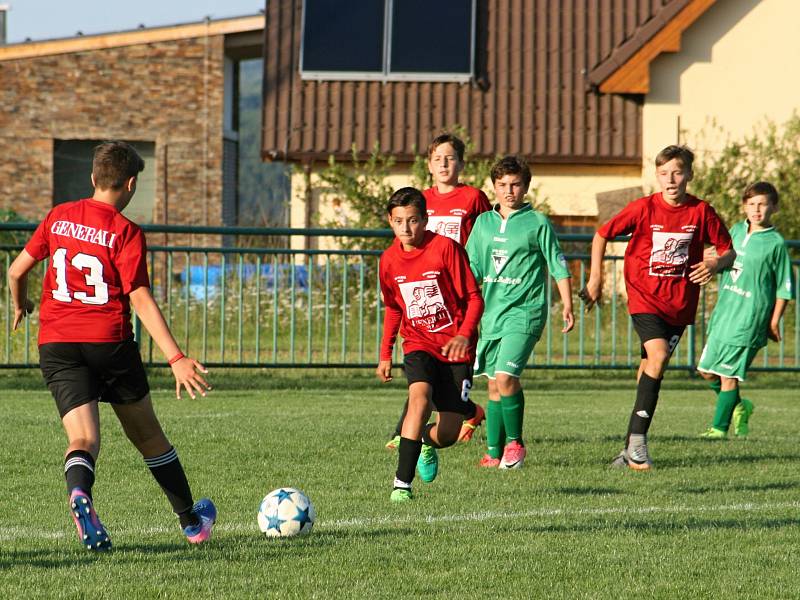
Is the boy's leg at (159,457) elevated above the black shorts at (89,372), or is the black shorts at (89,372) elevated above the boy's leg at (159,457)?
the black shorts at (89,372)

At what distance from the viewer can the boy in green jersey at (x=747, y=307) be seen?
1121cm

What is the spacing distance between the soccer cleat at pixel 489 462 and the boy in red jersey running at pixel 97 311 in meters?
3.19

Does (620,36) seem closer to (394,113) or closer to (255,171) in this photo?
(394,113)

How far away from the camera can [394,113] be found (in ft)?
81.9

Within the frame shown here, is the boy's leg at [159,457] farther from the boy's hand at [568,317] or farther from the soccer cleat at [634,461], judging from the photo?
the soccer cleat at [634,461]

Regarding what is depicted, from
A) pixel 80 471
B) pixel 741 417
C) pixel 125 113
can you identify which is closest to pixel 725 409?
pixel 741 417

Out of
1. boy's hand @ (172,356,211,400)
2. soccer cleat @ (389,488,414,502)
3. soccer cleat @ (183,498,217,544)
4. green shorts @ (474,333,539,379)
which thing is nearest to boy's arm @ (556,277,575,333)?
green shorts @ (474,333,539,379)

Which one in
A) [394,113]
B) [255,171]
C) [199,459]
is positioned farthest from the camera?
[255,171]

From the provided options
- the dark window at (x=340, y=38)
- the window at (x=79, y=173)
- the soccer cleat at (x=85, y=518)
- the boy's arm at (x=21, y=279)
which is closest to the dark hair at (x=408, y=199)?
the boy's arm at (x=21, y=279)

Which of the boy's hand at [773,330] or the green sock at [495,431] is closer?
the green sock at [495,431]

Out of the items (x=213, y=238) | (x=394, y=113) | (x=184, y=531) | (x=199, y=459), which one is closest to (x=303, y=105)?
(x=394, y=113)

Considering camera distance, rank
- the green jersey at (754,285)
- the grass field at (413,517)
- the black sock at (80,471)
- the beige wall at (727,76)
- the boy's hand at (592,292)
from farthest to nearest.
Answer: the beige wall at (727,76) < the green jersey at (754,285) < the boy's hand at (592,292) < the black sock at (80,471) < the grass field at (413,517)

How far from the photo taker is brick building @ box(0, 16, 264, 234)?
29.5 m

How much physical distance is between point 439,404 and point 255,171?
75.4 metres
